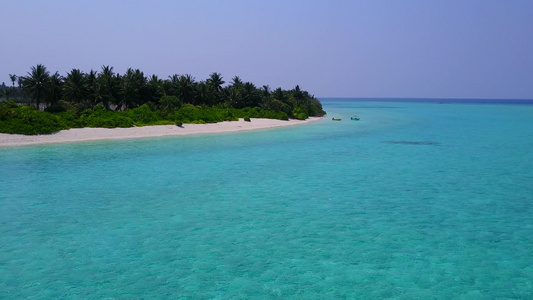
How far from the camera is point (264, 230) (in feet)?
45.0

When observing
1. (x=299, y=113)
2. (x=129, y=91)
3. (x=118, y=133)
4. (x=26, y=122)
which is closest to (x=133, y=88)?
(x=129, y=91)

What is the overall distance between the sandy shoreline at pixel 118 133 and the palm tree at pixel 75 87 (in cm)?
1501

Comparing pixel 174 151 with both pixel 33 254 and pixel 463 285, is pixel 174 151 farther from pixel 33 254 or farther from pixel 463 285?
pixel 463 285

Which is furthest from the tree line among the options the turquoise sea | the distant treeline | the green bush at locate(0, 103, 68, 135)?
the turquoise sea

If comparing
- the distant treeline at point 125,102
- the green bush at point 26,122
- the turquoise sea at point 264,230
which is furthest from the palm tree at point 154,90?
the turquoise sea at point 264,230

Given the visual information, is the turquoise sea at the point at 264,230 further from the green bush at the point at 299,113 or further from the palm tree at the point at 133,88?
the green bush at the point at 299,113

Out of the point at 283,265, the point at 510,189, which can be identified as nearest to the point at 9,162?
the point at 283,265

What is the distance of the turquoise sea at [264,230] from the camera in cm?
959

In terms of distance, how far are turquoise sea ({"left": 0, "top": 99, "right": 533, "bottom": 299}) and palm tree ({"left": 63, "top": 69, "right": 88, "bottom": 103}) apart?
31932mm

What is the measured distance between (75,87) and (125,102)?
7.15 m

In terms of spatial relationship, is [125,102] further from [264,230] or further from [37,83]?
[264,230]

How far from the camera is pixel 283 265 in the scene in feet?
35.1

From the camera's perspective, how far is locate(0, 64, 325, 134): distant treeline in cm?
4403

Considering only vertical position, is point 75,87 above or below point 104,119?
above
